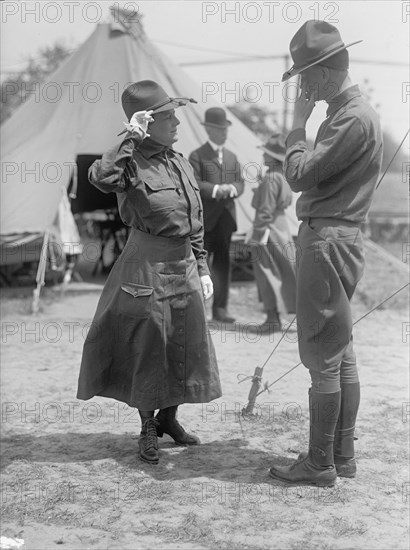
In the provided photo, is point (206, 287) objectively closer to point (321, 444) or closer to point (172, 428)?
point (172, 428)

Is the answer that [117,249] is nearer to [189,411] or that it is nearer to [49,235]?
[49,235]

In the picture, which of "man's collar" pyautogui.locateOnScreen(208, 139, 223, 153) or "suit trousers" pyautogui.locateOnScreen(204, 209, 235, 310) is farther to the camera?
"suit trousers" pyautogui.locateOnScreen(204, 209, 235, 310)

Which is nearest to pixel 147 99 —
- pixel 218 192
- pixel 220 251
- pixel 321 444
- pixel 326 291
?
pixel 326 291

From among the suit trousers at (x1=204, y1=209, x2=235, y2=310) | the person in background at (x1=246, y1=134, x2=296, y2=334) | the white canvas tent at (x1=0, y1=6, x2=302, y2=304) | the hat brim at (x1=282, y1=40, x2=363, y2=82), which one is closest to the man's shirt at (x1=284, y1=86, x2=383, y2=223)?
the hat brim at (x1=282, y1=40, x2=363, y2=82)

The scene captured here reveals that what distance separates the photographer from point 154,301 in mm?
3883

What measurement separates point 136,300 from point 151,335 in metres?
0.19

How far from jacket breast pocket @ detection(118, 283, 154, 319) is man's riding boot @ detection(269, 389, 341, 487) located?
91 cm

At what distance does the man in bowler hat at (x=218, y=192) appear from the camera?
297 inches

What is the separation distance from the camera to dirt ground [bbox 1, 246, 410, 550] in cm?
315

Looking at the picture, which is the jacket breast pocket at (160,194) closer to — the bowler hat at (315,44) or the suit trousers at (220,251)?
the bowler hat at (315,44)

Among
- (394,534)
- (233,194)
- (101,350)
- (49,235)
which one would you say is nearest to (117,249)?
(49,235)

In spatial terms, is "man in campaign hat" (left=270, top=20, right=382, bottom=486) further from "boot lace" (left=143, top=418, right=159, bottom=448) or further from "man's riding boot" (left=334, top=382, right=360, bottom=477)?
"boot lace" (left=143, top=418, right=159, bottom=448)

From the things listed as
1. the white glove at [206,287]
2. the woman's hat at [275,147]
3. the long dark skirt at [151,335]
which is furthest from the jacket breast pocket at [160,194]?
the woman's hat at [275,147]

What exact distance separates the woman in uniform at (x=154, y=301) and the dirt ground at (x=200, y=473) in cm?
35
